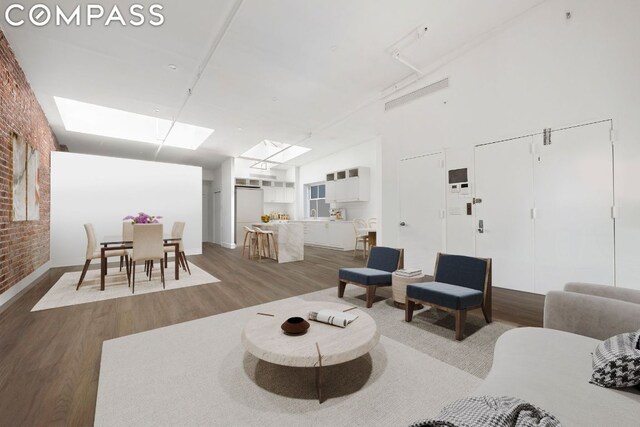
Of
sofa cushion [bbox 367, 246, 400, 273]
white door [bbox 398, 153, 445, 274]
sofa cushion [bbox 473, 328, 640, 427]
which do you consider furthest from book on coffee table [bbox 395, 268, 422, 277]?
white door [bbox 398, 153, 445, 274]

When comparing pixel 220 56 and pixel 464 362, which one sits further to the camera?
pixel 220 56

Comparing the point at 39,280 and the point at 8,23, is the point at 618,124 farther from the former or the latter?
the point at 39,280

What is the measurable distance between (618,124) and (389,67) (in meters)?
2.91

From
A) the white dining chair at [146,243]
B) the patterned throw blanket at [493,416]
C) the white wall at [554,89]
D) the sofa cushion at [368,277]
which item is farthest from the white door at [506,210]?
the white dining chair at [146,243]

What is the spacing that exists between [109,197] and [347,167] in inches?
268

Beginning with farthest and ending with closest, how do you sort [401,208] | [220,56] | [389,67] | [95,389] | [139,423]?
[401,208]
[389,67]
[220,56]
[95,389]
[139,423]

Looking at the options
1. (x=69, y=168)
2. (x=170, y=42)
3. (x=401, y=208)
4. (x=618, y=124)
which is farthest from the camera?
(x=69, y=168)

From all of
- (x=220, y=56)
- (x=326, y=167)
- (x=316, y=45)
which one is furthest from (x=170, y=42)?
(x=326, y=167)

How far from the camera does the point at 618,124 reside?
2.97m

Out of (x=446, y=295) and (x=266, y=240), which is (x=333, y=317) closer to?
(x=446, y=295)

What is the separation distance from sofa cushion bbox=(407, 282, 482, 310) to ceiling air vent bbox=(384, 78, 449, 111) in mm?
3342

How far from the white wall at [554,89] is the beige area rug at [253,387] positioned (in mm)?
2928

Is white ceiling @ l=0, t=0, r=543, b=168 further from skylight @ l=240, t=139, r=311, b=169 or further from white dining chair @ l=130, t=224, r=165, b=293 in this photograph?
skylight @ l=240, t=139, r=311, b=169

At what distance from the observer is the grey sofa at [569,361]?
3.26 feet
